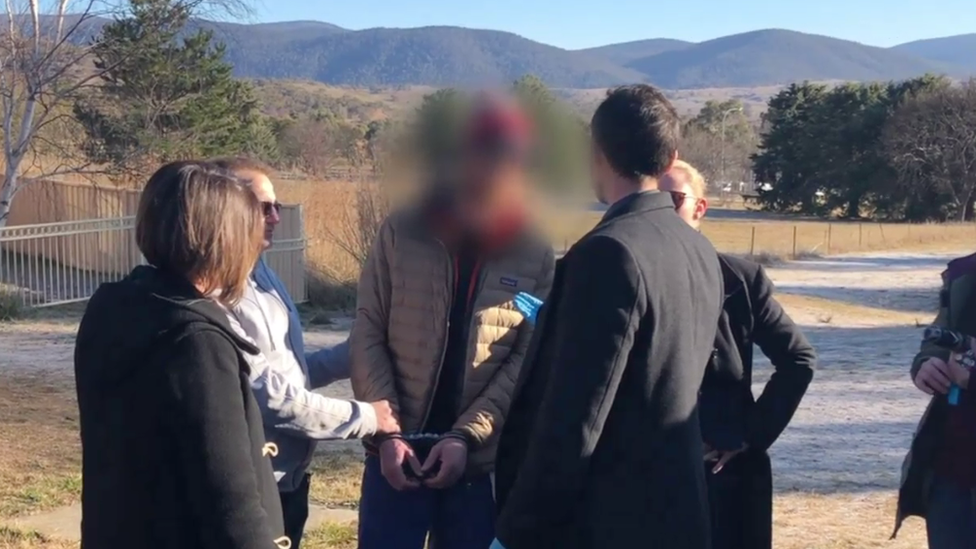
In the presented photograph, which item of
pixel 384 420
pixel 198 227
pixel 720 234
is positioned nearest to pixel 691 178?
pixel 384 420

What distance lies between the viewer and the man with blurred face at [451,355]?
2943 mm

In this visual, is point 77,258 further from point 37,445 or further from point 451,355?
point 451,355

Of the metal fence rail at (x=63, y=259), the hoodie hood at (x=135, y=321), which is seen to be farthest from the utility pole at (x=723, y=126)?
the hoodie hood at (x=135, y=321)

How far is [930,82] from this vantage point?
5050 cm

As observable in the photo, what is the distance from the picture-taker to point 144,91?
1727 cm

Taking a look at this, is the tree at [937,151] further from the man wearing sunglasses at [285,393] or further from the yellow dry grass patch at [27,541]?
the man wearing sunglasses at [285,393]

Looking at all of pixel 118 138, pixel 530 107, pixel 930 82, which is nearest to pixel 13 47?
pixel 118 138

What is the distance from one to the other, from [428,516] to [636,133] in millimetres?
1307

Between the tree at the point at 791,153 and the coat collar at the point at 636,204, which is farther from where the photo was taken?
the tree at the point at 791,153

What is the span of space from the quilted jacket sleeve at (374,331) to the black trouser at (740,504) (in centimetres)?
96

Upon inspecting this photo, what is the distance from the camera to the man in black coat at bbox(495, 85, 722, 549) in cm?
218

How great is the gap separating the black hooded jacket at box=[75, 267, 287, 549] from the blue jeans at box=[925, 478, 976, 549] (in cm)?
202

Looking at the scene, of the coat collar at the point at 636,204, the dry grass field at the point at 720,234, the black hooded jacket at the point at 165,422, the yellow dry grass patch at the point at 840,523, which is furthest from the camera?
the dry grass field at the point at 720,234

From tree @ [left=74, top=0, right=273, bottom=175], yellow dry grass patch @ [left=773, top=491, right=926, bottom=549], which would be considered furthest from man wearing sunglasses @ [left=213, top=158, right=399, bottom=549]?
tree @ [left=74, top=0, right=273, bottom=175]
